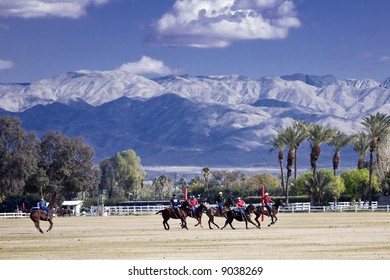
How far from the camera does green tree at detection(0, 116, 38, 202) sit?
313ft

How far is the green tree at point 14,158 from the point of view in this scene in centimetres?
9531

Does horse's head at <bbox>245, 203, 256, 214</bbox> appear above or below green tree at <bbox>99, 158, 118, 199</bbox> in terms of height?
below

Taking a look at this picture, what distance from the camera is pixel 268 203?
5288cm

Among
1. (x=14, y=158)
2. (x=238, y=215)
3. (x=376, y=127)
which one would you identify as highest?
(x=376, y=127)

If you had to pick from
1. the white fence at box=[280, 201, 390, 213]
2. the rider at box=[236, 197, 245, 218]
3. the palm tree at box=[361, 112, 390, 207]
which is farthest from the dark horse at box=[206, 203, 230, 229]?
the palm tree at box=[361, 112, 390, 207]

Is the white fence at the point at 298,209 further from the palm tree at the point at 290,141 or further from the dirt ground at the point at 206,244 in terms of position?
the dirt ground at the point at 206,244

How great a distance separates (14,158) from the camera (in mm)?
95312

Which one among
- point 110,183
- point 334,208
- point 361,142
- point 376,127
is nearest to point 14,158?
point 334,208

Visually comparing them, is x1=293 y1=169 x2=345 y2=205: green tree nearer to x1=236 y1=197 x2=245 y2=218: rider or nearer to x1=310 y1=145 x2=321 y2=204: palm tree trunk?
x1=310 y1=145 x2=321 y2=204: palm tree trunk

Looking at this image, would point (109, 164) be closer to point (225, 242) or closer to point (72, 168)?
point (72, 168)

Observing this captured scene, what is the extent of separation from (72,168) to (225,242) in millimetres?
66810

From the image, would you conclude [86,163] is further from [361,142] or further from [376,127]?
[376,127]
